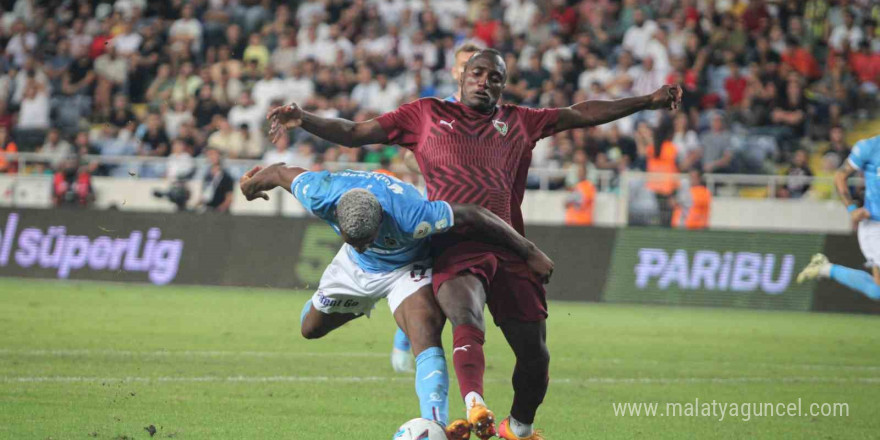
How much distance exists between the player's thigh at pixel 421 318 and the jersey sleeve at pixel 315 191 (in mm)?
604

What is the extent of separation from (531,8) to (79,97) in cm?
846

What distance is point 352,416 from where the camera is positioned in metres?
7.23

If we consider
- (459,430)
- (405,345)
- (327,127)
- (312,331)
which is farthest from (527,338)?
(405,345)

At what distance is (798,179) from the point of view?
57.3ft

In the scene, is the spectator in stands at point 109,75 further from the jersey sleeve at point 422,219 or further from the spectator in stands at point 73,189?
the jersey sleeve at point 422,219

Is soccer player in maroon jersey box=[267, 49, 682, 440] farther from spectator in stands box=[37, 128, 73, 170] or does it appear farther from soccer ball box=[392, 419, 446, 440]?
spectator in stands box=[37, 128, 73, 170]

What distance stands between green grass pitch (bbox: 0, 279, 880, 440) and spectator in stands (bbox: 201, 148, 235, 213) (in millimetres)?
3246

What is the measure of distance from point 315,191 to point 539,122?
57.1 inches

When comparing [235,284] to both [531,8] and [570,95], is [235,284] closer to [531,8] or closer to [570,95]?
[570,95]

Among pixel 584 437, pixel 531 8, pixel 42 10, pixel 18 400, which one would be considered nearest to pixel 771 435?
pixel 584 437

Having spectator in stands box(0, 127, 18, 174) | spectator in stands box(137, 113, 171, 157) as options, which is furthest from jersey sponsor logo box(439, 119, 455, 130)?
spectator in stands box(0, 127, 18, 174)

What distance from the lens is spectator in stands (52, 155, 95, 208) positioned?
749 inches

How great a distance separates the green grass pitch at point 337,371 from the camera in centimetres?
700

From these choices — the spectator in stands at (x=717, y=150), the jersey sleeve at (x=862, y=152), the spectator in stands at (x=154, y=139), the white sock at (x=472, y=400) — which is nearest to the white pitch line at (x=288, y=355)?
the jersey sleeve at (x=862, y=152)
